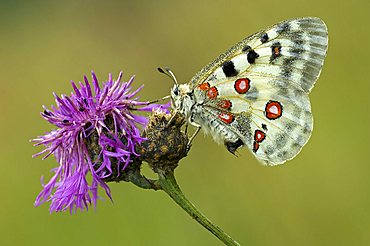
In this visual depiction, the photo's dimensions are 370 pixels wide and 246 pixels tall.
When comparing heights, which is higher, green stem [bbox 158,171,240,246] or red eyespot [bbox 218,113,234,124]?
red eyespot [bbox 218,113,234,124]

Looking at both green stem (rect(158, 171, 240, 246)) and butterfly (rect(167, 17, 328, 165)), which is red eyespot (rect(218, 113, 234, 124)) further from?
green stem (rect(158, 171, 240, 246))

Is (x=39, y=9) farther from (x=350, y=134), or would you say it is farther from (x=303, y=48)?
(x=303, y=48)

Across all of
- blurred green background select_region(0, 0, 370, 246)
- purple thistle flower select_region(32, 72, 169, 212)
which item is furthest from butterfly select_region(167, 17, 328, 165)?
blurred green background select_region(0, 0, 370, 246)

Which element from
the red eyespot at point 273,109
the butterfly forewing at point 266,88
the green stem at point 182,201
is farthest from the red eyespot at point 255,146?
the green stem at point 182,201

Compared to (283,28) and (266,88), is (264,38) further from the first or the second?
(266,88)

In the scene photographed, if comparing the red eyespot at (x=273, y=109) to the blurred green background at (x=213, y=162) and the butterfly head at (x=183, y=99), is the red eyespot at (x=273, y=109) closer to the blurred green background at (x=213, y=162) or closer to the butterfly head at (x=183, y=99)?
the butterfly head at (x=183, y=99)

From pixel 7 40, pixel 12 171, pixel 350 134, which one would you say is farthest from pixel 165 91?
pixel 7 40
